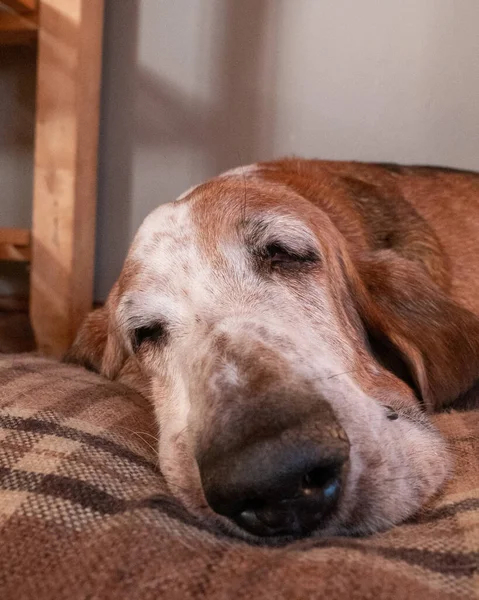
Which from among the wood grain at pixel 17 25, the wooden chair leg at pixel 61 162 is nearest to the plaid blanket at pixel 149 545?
the wooden chair leg at pixel 61 162

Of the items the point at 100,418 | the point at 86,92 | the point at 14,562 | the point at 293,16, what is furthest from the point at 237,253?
the point at 293,16

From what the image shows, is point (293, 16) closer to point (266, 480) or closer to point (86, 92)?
point (86, 92)

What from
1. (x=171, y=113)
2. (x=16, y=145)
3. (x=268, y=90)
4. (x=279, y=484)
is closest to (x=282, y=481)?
(x=279, y=484)

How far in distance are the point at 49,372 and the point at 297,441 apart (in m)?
0.93

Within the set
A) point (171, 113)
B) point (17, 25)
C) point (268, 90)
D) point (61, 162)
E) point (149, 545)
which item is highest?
point (17, 25)

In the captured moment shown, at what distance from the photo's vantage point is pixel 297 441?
692mm

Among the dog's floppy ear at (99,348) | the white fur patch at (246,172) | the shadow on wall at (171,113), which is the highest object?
the shadow on wall at (171,113)

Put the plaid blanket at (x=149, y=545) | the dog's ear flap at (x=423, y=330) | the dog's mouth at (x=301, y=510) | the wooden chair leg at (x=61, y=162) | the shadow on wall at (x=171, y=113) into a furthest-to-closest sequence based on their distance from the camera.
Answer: the shadow on wall at (x=171, y=113) < the wooden chair leg at (x=61, y=162) < the dog's ear flap at (x=423, y=330) < the dog's mouth at (x=301, y=510) < the plaid blanket at (x=149, y=545)

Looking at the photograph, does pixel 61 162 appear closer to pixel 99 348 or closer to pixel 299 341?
pixel 99 348

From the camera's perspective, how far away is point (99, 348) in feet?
5.56

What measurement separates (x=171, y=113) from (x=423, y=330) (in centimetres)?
192

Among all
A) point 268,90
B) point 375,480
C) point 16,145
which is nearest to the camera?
point 375,480

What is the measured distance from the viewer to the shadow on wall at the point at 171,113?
258 cm

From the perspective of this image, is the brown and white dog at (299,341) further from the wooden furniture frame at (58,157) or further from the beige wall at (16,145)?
the beige wall at (16,145)
